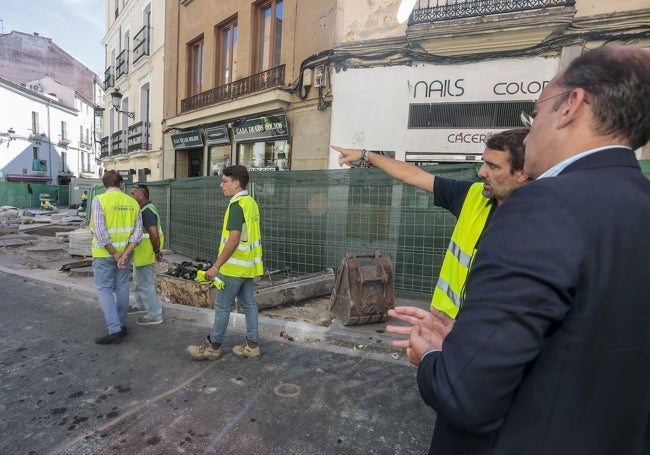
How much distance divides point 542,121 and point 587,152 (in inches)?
6.5

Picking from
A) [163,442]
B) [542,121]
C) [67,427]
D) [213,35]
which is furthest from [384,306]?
[213,35]

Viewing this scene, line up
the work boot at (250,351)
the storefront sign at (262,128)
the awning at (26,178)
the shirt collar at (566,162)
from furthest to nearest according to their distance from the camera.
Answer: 1. the awning at (26,178)
2. the storefront sign at (262,128)
3. the work boot at (250,351)
4. the shirt collar at (566,162)

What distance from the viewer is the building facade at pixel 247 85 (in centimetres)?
980

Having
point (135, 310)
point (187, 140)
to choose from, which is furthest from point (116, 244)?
point (187, 140)

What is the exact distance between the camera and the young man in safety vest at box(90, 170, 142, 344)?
14.0 ft

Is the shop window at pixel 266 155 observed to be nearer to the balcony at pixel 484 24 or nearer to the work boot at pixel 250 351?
the balcony at pixel 484 24

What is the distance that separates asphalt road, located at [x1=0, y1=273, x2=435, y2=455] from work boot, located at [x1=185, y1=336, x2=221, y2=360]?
77mm

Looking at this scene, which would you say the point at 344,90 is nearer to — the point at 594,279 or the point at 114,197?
the point at 114,197

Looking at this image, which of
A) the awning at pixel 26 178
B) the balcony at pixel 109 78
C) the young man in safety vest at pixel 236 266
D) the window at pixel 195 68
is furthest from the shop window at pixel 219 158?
the awning at pixel 26 178

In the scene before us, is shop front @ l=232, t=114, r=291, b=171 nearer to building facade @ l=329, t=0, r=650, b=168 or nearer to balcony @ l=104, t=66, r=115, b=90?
building facade @ l=329, t=0, r=650, b=168

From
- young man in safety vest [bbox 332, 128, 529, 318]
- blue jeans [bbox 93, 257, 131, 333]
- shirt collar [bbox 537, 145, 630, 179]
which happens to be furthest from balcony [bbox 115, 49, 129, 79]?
shirt collar [bbox 537, 145, 630, 179]

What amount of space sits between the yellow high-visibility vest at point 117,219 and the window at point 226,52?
30.0 ft

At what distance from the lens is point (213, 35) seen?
42.8 feet

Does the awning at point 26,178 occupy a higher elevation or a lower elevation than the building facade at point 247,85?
lower
